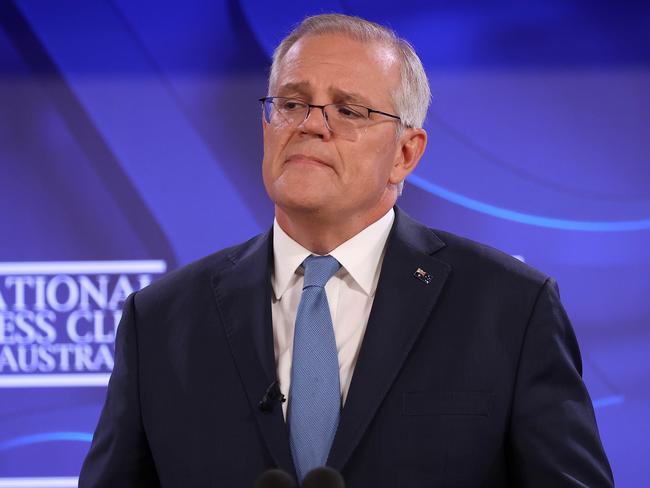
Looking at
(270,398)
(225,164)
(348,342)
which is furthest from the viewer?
(225,164)

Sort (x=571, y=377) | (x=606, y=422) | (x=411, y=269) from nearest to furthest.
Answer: (x=571, y=377) < (x=411, y=269) < (x=606, y=422)

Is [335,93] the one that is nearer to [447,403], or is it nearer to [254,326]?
[254,326]

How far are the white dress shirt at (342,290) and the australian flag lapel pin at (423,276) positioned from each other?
9 centimetres

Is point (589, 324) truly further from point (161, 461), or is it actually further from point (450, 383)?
point (161, 461)

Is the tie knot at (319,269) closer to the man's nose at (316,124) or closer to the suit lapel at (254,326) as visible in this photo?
the suit lapel at (254,326)

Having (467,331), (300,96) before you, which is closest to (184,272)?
(300,96)

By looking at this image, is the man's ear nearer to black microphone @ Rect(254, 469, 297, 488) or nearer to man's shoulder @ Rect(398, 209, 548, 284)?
man's shoulder @ Rect(398, 209, 548, 284)

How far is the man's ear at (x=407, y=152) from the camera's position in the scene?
6.81 feet

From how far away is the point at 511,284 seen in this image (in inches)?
77.4

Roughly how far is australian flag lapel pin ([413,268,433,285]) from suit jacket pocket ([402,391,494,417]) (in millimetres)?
241

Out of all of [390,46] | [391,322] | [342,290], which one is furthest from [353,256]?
[390,46]

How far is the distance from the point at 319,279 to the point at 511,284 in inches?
15.1

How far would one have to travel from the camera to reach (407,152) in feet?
6.91

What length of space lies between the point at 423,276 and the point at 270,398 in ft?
1.31
